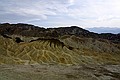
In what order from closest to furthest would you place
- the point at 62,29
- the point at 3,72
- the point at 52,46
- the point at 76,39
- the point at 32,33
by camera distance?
the point at 3,72
the point at 52,46
the point at 76,39
the point at 32,33
the point at 62,29

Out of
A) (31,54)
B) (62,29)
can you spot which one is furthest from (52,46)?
(62,29)

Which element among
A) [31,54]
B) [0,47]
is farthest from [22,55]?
[0,47]

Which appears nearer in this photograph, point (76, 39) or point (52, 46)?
point (52, 46)

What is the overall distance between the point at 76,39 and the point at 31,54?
148 feet

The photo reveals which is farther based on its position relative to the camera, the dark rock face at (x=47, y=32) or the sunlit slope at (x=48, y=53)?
the dark rock face at (x=47, y=32)

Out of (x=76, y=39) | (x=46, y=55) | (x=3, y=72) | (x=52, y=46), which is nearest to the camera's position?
(x=3, y=72)

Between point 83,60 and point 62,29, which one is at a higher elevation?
point 62,29

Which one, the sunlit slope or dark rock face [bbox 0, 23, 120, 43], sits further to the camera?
dark rock face [bbox 0, 23, 120, 43]

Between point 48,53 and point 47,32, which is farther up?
point 47,32

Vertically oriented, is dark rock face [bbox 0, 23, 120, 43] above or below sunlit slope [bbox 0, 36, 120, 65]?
above

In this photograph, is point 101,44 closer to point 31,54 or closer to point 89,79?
point 31,54

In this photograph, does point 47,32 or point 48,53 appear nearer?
point 48,53

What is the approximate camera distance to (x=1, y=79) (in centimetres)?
1731

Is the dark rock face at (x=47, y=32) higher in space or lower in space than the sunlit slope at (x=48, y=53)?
higher
